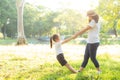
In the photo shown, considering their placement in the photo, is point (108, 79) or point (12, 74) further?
point (12, 74)

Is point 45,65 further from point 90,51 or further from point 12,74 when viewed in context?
point 90,51

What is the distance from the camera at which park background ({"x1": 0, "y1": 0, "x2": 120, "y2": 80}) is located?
22.3ft

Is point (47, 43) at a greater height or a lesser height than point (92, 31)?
lesser

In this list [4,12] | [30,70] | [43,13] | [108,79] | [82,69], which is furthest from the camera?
[43,13]

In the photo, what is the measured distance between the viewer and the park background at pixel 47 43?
6.79m

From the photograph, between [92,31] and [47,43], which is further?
[47,43]

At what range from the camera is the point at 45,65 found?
7914 millimetres

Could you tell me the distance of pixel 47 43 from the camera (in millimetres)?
34812

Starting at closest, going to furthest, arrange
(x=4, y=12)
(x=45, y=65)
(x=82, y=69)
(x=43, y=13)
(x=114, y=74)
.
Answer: (x=114, y=74), (x=82, y=69), (x=45, y=65), (x=4, y=12), (x=43, y=13)

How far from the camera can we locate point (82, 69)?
677cm

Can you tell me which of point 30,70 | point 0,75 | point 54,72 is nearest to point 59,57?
point 54,72

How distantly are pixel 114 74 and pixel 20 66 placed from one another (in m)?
3.04

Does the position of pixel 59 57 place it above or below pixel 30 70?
above

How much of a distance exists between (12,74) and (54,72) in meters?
1.10
